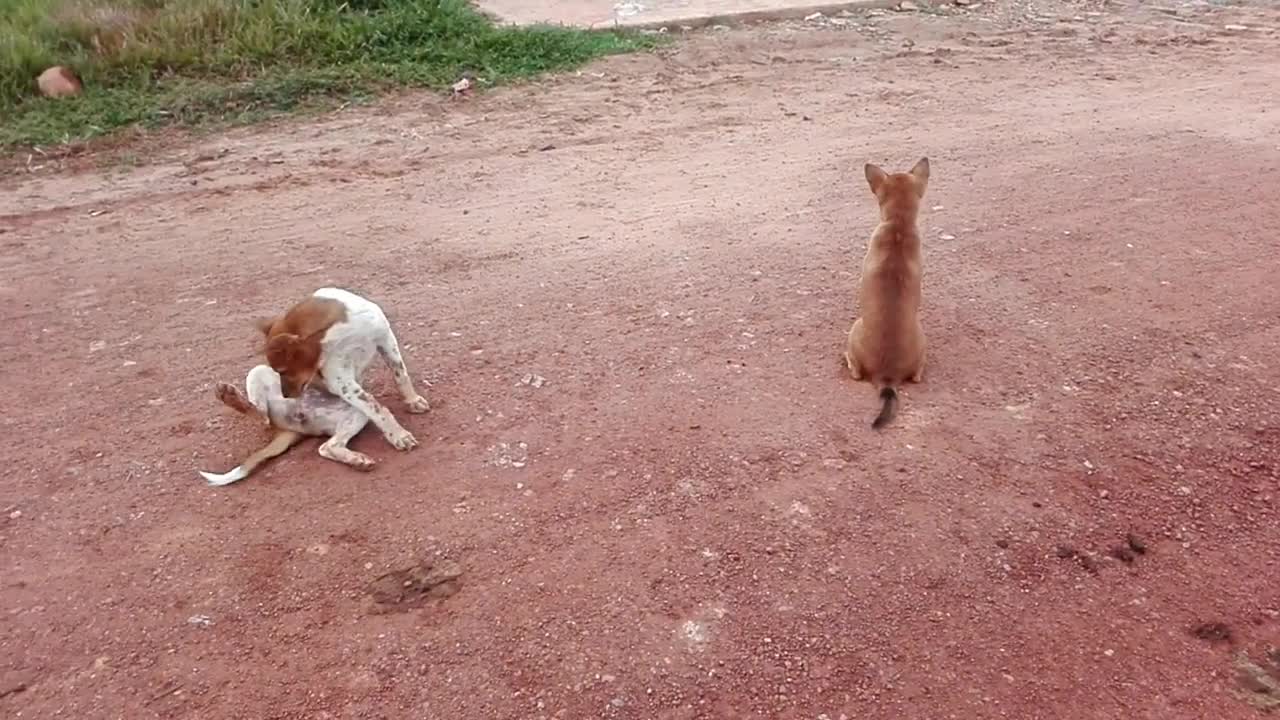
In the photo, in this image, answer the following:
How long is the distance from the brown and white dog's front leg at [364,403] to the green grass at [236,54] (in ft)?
13.0

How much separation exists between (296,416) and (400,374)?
14.9 inches

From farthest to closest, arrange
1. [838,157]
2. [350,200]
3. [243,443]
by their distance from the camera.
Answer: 1. [838,157]
2. [350,200]
3. [243,443]

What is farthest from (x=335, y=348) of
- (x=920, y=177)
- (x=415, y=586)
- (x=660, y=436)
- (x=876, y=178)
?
(x=920, y=177)

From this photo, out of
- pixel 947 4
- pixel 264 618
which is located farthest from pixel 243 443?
pixel 947 4

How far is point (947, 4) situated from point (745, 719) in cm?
818

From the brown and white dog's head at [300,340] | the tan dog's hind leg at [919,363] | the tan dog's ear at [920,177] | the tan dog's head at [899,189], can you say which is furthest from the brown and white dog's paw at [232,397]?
the tan dog's ear at [920,177]

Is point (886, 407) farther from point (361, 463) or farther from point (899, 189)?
point (361, 463)

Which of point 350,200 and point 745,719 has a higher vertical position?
point 350,200

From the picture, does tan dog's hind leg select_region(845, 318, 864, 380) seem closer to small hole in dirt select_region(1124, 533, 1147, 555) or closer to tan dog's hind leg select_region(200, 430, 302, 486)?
small hole in dirt select_region(1124, 533, 1147, 555)

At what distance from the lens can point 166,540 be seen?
3.60 m

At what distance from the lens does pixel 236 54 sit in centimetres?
786

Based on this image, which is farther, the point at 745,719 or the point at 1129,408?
the point at 1129,408

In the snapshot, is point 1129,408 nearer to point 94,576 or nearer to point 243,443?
point 243,443

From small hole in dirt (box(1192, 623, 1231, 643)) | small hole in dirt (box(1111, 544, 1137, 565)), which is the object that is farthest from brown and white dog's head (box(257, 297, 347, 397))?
small hole in dirt (box(1192, 623, 1231, 643))
